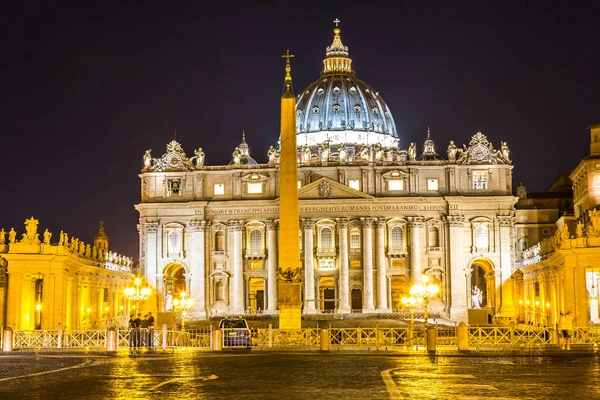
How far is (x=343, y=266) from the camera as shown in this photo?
94562 mm

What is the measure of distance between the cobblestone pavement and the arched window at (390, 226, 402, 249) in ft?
195

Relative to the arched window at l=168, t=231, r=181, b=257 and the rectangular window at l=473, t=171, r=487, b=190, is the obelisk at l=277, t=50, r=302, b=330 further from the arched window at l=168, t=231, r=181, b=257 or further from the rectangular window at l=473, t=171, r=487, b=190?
the arched window at l=168, t=231, r=181, b=257

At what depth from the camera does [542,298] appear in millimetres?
75188

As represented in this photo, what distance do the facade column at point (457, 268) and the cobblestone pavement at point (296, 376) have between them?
57804mm

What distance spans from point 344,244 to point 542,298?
80.4ft

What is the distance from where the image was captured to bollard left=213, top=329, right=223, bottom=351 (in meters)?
39.8

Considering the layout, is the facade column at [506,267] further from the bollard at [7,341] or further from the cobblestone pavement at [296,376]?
the bollard at [7,341]

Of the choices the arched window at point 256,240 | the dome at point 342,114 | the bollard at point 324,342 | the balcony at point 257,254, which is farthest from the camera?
the dome at point 342,114

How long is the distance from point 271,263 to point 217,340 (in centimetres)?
5547

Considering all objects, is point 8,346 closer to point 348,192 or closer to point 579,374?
point 579,374

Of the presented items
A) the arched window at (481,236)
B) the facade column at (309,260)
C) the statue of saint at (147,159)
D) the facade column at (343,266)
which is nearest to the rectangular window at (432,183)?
the arched window at (481,236)

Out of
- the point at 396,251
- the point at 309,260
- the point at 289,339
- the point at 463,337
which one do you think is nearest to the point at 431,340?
the point at 463,337

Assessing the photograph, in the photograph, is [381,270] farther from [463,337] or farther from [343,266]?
[463,337]

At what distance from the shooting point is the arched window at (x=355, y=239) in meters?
95.8
